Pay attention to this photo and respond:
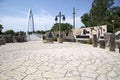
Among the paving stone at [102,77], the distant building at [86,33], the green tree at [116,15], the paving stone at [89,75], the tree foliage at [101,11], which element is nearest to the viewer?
the paving stone at [102,77]

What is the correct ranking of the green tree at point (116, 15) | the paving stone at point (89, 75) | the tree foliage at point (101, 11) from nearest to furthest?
the paving stone at point (89, 75) < the green tree at point (116, 15) < the tree foliage at point (101, 11)

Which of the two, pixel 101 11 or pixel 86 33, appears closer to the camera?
pixel 86 33

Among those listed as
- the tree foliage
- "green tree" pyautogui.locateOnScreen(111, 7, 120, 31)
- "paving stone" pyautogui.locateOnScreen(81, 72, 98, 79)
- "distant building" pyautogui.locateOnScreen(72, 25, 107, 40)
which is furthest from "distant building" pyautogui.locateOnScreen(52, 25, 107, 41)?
"paving stone" pyautogui.locateOnScreen(81, 72, 98, 79)

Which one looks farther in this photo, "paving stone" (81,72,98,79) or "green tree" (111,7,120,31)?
"green tree" (111,7,120,31)

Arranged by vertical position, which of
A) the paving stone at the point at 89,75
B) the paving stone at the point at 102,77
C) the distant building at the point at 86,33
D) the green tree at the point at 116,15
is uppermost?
the green tree at the point at 116,15

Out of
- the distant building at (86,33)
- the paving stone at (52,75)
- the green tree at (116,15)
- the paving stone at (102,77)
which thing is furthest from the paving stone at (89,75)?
the green tree at (116,15)

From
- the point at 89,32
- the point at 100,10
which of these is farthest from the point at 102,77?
the point at 100,10

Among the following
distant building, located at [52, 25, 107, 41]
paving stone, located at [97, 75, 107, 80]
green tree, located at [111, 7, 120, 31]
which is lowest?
paving stone, located at [97, 75, 107, 80]

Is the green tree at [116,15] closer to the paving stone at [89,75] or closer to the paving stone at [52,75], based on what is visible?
the paving stone at [89,75]

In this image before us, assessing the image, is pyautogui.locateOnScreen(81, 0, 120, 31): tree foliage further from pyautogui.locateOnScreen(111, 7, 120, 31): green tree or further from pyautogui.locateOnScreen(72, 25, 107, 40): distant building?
pyautogui.locateOnScreen(72, 25, 107, 40): distant building

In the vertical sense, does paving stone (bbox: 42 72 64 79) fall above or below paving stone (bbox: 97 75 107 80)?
above

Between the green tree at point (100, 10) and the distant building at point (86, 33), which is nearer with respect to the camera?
the distant building at point (86, 33)

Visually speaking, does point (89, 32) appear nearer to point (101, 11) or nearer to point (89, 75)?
point (101, 11)

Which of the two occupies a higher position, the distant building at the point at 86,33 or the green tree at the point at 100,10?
the green tree at the point at 100,10
